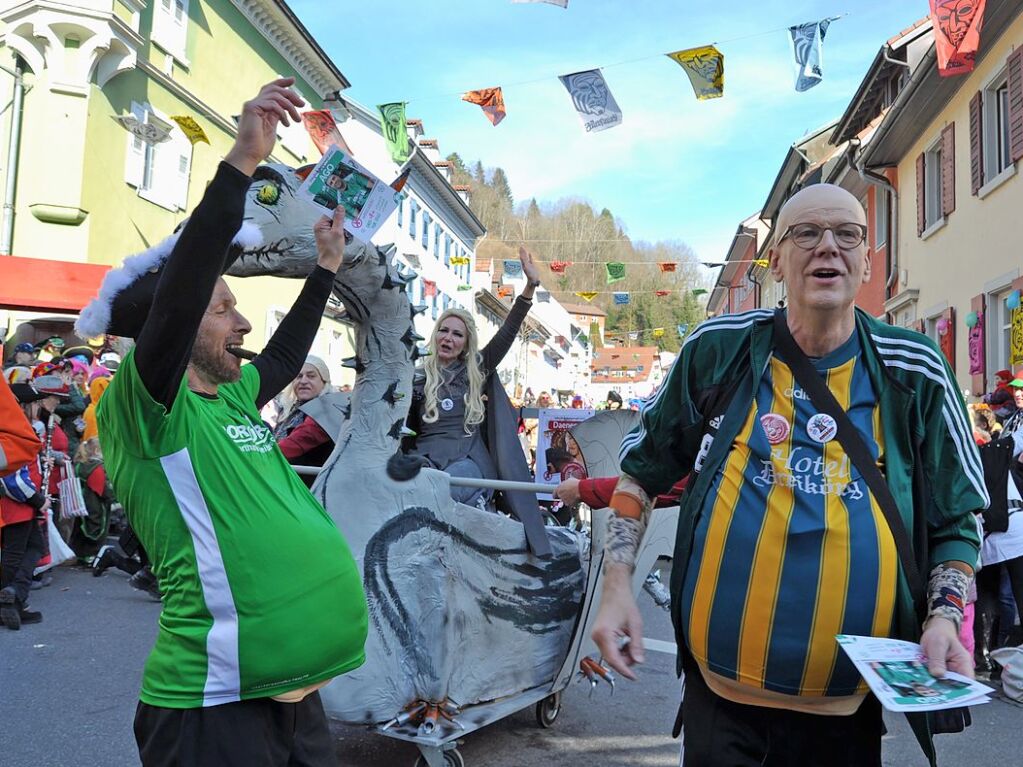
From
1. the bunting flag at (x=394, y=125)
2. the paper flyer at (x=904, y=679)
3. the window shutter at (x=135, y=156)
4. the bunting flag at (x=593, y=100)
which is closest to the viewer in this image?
the paper flyer at (x=904, y=679)

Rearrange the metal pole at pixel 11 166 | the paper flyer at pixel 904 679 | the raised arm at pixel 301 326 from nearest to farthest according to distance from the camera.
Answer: the paper flyer at pixel 904 679
the raised arm at pixel 301 326
the metal pole at pixel 11 166

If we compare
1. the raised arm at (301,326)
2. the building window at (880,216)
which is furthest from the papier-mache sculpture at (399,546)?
the building window at (880,216)

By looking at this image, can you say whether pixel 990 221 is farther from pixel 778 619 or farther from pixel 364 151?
pixel 364 151

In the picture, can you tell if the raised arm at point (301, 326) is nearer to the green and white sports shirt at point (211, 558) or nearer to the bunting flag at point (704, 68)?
the green and white sports shirt at point (211, 558)

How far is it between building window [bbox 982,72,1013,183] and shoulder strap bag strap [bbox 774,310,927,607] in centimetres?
1171

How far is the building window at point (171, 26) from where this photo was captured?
54.9 ft

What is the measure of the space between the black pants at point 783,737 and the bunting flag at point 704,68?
958cm

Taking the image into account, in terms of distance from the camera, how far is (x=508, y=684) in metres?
3.83

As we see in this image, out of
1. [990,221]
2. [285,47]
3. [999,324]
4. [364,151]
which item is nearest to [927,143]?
[990,221]

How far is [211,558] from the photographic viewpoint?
1.93m

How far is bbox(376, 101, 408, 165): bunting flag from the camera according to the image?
13.5 metres

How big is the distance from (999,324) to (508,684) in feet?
34.2

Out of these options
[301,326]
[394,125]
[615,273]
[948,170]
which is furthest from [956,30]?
[615,273]

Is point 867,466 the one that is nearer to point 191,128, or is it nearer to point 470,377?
point 470,377
